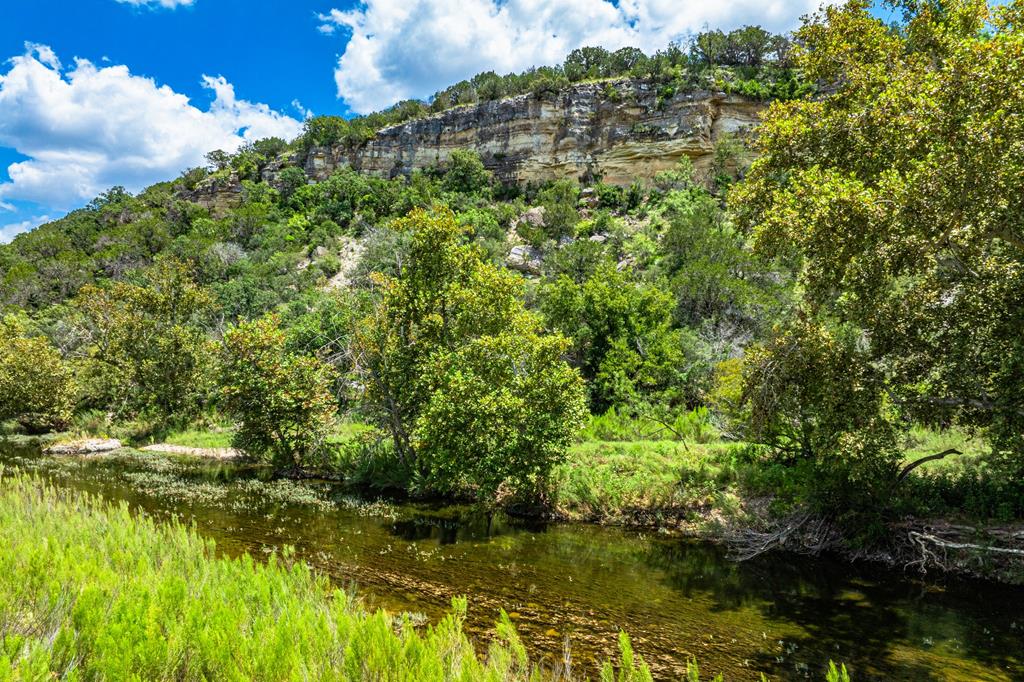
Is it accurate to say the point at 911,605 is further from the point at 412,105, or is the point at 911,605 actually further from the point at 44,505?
the point at 412,105

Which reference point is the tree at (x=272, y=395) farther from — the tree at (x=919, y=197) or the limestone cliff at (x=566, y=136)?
the limestone cliff at (x=566, y=136)

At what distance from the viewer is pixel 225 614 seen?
14.6ft

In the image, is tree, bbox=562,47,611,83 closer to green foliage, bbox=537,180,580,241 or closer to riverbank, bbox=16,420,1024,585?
green foliage, bbox=537,180,580,241

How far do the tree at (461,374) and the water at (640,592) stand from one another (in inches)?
75.1

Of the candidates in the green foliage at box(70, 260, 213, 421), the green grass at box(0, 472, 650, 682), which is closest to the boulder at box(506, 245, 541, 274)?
the green foliage at box(70, 260, 213, 421)

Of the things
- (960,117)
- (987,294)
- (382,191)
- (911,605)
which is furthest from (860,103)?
(382,191)

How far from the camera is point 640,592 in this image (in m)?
10.8

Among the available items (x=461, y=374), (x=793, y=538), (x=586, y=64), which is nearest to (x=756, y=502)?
(x=793, y=538)

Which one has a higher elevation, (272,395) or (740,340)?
(740,340)

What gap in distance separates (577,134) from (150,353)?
59.8 meters

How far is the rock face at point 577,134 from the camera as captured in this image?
67.6 meters

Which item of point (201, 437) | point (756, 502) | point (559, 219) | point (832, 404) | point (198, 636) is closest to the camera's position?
point (198, 636)

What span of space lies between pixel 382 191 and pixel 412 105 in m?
24.3

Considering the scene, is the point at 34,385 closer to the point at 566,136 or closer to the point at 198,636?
the point at 198,636
